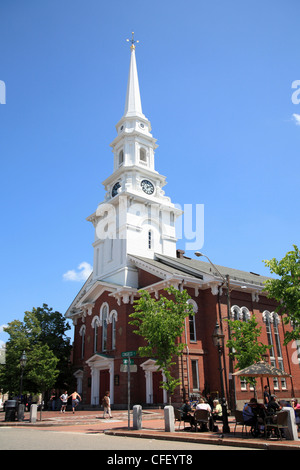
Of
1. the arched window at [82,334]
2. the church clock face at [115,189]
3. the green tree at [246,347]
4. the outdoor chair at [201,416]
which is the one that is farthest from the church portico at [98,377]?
the outdoor chair at [201,416]

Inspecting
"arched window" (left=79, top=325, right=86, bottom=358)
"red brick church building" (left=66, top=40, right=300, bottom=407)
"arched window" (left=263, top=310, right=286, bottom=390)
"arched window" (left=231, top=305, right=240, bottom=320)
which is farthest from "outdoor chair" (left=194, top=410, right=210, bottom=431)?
"arched window" (left=79, top=325, right=86, bottom=358)

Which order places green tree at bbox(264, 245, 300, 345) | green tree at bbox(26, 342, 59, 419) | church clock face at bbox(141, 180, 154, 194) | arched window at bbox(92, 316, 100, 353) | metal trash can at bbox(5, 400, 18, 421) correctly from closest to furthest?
green tree at bbox(264, 245, 300, 345) < metal trash can at bbox(5, 400, 18, 421) < green tree at bbox(26, 342, 59, 419) < arched window at bbox(92, 316, 100, 353) < church clock face at bbox(141, 180, 154, 194)

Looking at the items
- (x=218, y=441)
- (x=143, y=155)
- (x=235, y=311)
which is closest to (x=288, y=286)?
(x=218, y=441)

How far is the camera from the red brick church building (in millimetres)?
28188

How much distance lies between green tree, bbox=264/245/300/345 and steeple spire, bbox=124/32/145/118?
2949cm

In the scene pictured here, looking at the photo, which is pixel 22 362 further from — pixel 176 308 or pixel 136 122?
pixel 136 122

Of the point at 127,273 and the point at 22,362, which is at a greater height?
the point at 127,273

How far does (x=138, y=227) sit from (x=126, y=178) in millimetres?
6022

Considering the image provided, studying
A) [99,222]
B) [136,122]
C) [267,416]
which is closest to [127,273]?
[99,222]

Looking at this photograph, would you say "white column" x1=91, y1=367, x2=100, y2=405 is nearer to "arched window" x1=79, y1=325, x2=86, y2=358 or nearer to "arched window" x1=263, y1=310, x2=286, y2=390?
"arched window" x1=79, y1=325, x2=86, y2=358

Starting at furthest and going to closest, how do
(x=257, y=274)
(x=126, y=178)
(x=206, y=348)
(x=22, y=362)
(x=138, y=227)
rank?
(x=257, y=274) → (x=126, y=178) → (x=138, y=227) → (x=206, y=348) → (x=22, y=362)

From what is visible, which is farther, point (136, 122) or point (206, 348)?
point (136, 122)

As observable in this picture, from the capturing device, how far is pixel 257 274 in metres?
45.6

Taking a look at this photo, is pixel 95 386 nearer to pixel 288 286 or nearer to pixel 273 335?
pixel 273 335
